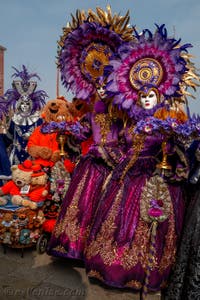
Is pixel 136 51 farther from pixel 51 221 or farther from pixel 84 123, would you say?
pixel 51 221

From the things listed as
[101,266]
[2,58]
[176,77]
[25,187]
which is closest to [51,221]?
[25,187]

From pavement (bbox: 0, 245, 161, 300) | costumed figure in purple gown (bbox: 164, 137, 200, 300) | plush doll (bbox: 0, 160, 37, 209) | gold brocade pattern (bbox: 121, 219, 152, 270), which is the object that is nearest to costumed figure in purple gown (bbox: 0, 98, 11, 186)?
plush doll (bbox: 0, 160, 37, 209)

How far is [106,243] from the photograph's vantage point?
3.16m

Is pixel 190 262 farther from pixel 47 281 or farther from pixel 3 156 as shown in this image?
A: pixel 3 156

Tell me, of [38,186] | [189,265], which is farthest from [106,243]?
[38,186]

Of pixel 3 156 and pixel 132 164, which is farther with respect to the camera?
pixel 3 156

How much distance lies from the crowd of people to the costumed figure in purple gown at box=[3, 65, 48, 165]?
220 cm

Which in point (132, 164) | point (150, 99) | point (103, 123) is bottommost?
point (132, 164)

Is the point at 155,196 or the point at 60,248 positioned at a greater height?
the point at 155,196

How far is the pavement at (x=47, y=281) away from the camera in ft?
10.1

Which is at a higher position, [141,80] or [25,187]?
[141,80]

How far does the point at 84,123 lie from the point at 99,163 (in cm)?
79

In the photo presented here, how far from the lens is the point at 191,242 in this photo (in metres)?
2.62

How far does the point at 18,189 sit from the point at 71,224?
107cm
